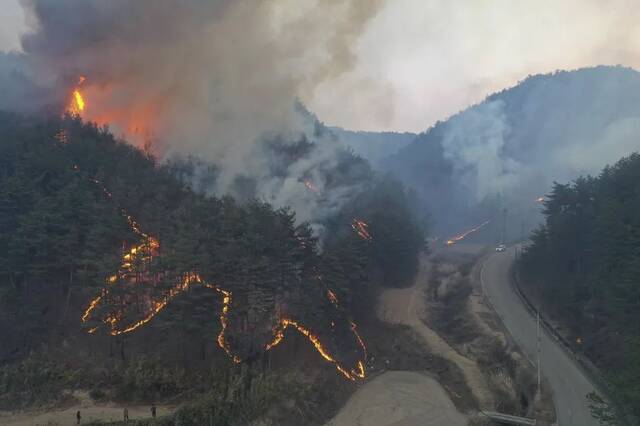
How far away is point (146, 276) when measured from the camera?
124 feet

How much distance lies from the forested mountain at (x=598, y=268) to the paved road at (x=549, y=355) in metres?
2.08

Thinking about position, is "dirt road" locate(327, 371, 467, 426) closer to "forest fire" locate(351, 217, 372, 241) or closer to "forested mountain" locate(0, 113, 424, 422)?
"forested mountain" locate(0, 113, 424, 422)

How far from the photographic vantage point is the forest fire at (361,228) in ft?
177

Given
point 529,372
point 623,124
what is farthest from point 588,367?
point 623,124

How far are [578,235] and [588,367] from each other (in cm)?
1728

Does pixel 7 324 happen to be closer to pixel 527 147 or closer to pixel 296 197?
pixel 296 197

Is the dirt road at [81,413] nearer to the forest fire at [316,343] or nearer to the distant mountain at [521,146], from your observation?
the forest fire at [316,343]

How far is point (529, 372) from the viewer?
124ft

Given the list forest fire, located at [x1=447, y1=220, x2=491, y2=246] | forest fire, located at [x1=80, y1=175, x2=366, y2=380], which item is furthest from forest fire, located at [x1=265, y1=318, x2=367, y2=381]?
forest fire, located at [x1=447, y1=220, x2=491, y2=246]

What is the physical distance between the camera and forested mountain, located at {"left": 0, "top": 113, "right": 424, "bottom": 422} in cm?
3547

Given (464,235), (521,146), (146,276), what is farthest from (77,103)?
(521,146)

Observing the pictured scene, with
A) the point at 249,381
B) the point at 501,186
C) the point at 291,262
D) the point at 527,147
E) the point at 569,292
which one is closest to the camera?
the point at 249,381

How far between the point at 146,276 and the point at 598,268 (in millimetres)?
33201

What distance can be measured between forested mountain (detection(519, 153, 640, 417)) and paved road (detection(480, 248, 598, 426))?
2078 millimetres
